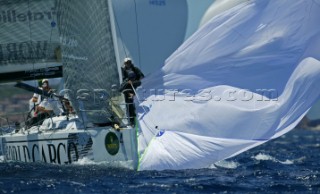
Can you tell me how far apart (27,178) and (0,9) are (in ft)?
15.7

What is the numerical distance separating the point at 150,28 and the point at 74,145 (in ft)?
14.6

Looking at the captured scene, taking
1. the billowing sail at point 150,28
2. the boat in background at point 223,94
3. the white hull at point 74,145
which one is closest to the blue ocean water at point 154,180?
the white hull at point 74,145

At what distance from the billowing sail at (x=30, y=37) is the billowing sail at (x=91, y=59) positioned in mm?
1909

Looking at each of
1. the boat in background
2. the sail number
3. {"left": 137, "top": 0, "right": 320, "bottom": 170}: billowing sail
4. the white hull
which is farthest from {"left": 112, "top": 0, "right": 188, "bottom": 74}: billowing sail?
{"left": 137, "top": 0, "right": 320, "bottom": 170}: billowing sail

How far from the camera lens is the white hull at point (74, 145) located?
12516 millimetres

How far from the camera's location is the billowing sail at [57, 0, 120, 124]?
13.3 meters

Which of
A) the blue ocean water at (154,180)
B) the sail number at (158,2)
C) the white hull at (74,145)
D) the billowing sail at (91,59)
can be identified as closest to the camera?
the blue ocean water at (154,180)

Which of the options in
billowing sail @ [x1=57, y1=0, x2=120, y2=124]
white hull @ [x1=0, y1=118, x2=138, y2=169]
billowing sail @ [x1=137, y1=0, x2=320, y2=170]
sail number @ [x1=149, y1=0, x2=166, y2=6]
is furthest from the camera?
sail number @ [x1=149, y1=0, x2=166, y2=6]

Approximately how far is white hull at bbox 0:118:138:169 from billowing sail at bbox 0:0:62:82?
4.18 feet

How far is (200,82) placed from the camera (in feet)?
40.2

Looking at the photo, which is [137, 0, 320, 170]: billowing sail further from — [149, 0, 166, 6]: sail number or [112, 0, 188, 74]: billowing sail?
[149, 0, 166, 6]: sail number

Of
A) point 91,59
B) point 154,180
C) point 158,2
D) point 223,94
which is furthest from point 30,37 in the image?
point 154,180

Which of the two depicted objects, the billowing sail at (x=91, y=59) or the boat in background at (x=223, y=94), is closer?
the boat in background at (x=223, y=94)

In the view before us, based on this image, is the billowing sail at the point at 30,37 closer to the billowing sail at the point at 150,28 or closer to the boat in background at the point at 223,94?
the billowing sail at the point at 150,28
